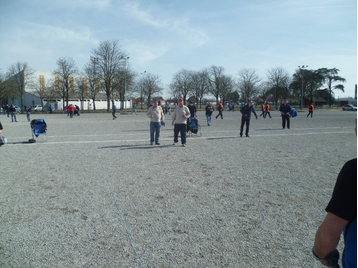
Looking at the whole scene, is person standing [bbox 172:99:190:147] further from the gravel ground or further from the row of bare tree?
the row of bare tree

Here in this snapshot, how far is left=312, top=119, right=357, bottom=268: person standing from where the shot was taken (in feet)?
4.38

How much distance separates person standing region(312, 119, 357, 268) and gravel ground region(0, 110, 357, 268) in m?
1.51

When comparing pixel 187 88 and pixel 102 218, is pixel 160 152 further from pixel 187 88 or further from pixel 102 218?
pixel 187 88

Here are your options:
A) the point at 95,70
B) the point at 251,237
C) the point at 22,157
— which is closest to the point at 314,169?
the point at 251,237

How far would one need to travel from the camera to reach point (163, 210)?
4168 mm

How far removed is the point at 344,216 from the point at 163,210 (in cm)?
307

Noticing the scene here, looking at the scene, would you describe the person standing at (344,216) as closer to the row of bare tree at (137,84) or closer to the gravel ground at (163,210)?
Result: the gravel ground at (163,210)

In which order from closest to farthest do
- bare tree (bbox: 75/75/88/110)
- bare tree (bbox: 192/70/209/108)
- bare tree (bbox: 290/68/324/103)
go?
bare tree (bbox: 75/75/88/110) → bare tree (bbox: 290/68/324/103) → bare tree (bbox: 192/70/209/108)

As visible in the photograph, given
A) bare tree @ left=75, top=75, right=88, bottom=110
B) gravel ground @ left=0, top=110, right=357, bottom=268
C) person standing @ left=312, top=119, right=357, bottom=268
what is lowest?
gravel ground @ left=0, top=110, right=357, bottom=268

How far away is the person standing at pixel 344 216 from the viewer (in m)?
1.33

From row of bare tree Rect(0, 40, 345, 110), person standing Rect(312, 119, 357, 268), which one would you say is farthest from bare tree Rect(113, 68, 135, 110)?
person standing Rect(312, 119, 357, 268)

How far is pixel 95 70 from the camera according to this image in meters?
52.7

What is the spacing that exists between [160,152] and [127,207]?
490 cm

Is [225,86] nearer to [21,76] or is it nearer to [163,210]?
[21,76]
